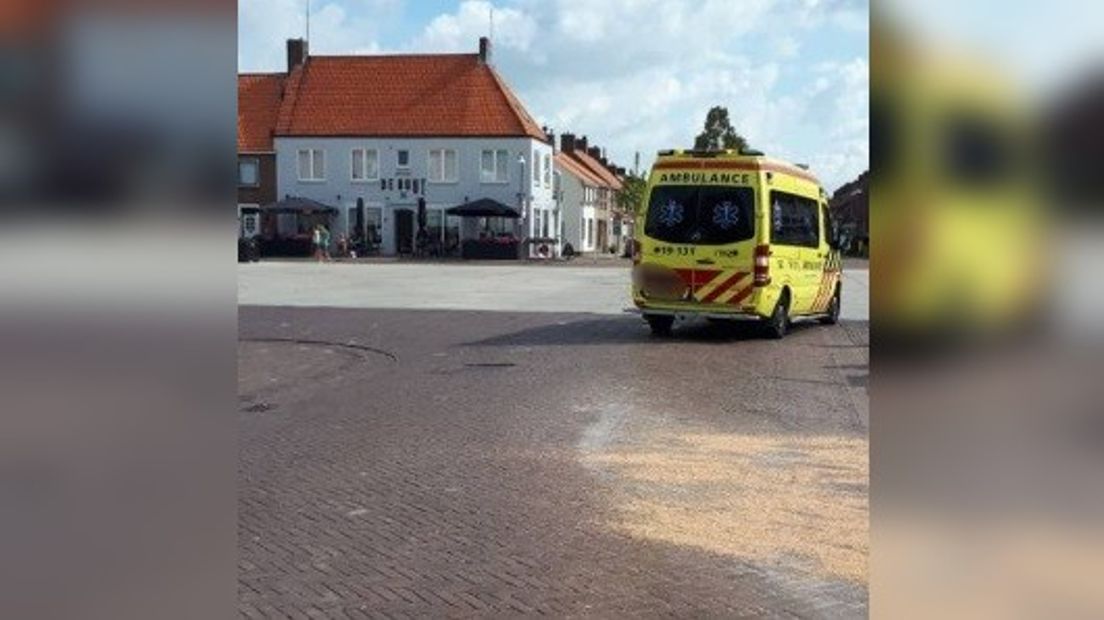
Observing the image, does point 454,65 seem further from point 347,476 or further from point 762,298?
point 347,476

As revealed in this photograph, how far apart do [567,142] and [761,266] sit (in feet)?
257

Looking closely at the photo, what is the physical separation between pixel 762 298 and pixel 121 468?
14.8 meters

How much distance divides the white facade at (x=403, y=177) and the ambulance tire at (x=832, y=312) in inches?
1441

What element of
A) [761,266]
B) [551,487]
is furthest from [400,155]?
[551,487]

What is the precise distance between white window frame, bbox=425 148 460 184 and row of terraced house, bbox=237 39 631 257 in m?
0.05

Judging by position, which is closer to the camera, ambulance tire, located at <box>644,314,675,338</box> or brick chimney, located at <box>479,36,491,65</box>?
ambulance tire, located at <box>644,314,675,338</box>

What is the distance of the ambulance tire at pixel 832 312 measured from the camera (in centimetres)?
1956

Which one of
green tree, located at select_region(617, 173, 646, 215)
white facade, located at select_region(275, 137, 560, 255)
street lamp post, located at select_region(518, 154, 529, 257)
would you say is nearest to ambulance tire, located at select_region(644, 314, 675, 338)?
white facade, located at select_region(275, 137, 560, 255)

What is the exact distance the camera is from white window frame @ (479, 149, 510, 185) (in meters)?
56.6

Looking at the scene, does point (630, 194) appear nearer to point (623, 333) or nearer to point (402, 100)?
point (402, 100)

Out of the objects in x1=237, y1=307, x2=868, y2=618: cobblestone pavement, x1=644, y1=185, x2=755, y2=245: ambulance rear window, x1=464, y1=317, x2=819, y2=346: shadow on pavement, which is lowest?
x1=237, y1=307, x2=868, y2=618: cobblestone pavement

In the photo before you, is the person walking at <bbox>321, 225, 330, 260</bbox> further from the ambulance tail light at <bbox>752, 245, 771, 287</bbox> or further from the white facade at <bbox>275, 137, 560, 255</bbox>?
the ambulance tail light at <bbox>752, 245, 771, 287</bbox>

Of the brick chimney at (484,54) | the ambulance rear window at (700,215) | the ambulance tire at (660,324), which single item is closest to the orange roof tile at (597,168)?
the brick chimney at (484,54)

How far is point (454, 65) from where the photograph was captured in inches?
2350
